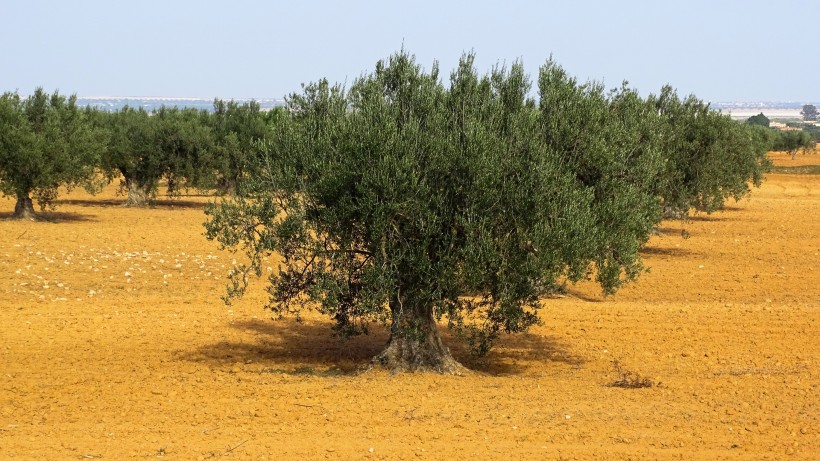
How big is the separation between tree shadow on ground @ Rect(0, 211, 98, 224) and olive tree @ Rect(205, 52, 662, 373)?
27951 mm

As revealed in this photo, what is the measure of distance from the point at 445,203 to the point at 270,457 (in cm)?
557

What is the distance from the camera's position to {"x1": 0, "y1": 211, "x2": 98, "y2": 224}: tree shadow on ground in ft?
136

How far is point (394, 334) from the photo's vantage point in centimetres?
1705

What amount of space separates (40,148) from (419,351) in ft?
88.4

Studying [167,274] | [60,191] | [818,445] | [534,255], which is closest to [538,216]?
[534,255]

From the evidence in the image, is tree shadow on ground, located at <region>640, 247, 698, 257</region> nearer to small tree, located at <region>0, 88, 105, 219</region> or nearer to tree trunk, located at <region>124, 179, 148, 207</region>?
small tree, located at <region>0, 88, 105, 219</region>

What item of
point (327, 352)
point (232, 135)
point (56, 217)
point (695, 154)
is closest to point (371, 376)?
point (327, 352)

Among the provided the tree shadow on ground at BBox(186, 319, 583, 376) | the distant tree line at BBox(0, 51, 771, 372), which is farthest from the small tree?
the distant tree line at BBox(0, 51, 771, 372)

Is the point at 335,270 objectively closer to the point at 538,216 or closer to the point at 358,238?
the point at 358,238

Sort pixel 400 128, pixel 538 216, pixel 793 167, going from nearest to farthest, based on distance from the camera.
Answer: pixel 538 216 → pixel 400 128 → pixel 793 167

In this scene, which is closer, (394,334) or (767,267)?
(394,334)

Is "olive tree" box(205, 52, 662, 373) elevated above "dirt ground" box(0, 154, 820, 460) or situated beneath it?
elevated above

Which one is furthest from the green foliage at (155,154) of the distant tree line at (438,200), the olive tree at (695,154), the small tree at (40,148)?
the distant tree line at (438,200)

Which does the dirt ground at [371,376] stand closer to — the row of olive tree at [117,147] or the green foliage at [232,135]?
the row of olive tree at [117,147]
